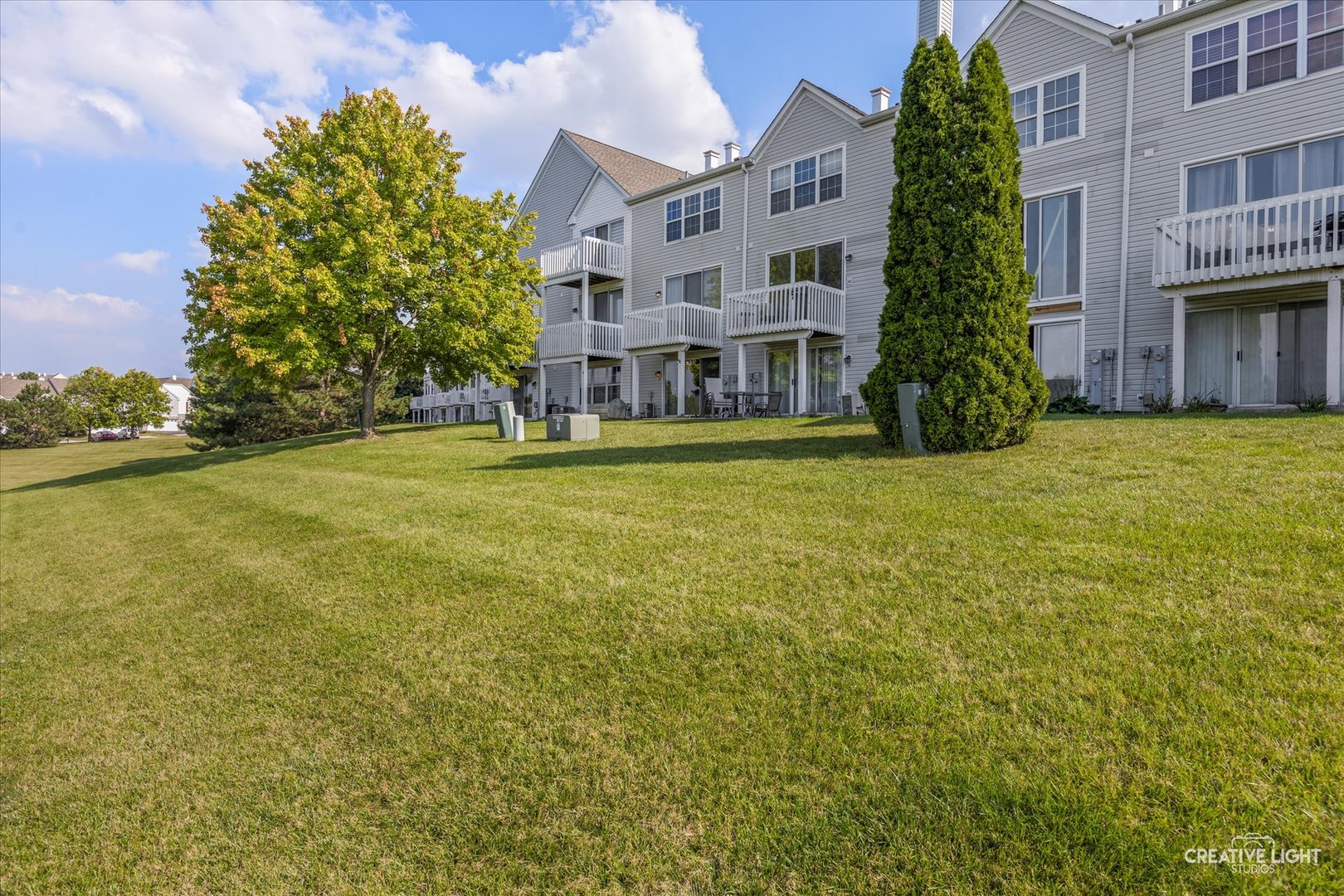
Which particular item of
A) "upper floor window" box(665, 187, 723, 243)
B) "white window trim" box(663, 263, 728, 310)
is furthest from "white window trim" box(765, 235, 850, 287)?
"upper floor window" box(665, 187, 723, 243)

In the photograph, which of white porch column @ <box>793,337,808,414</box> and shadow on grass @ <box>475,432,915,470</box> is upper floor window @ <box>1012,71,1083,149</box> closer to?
white porch column @ <box>793,337,808,414</box>

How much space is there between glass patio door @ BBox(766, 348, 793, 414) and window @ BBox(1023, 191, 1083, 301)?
6457 mm

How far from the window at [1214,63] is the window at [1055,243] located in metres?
2.58

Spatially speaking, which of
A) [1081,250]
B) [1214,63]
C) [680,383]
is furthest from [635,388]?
[1214,63]

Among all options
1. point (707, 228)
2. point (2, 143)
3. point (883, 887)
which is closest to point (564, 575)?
point (883, 887)

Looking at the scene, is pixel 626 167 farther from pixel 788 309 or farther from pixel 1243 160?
pixel 1243 160

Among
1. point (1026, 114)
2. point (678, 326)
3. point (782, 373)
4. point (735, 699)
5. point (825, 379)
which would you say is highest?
point (1026, 114)

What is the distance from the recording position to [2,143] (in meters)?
18.8

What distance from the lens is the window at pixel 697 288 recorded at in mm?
21250

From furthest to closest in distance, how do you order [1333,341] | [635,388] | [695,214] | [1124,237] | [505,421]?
[695,214] < [635,388] < [505,421] < [1124,237] < [1333,341]

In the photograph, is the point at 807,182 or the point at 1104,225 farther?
the point at 807,182

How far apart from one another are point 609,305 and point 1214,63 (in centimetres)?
1793

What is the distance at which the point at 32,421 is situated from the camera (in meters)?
43.7

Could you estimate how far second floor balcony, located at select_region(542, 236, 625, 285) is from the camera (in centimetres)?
2306
